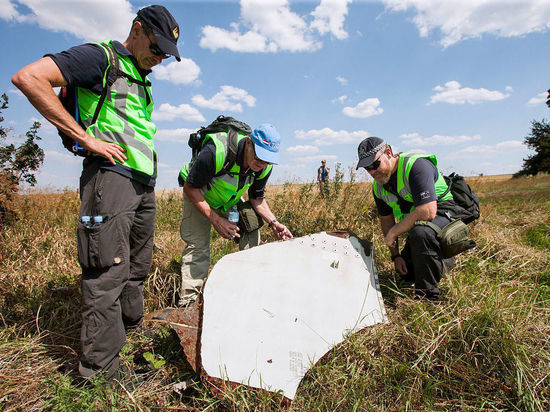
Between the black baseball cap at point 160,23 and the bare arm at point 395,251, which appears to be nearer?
the black baseball cap at point 160,23

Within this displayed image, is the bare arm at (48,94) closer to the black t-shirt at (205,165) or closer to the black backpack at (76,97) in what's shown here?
the black backpack at (76,97)

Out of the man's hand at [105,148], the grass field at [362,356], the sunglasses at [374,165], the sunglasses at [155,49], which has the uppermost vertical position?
the sunglasses at [155,49]

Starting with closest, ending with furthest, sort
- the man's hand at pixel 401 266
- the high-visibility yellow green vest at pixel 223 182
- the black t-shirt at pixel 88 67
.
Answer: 1. the black t-shirt at pixel 88 67
2. the high-visibility yellow green vest at pixel 223 182
3. the man's hand at pixel 401 266

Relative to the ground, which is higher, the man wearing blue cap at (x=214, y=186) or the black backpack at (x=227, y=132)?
the black backpack at (x=227, y=132)

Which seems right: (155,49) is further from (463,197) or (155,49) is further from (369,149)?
(463,197)

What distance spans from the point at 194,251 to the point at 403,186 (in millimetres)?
2003

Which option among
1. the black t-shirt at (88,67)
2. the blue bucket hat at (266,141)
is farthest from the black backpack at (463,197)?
the black t-shirt at (88,67)

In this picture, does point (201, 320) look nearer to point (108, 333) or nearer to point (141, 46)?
point (108, 333)

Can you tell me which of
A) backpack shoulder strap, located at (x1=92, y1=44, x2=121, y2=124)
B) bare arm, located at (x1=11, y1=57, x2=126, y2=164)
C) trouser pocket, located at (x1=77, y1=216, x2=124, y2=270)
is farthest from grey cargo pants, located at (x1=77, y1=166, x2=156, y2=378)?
backpack shoulder strap, located at (x1=92, y1=44, x2=121, y2=124)

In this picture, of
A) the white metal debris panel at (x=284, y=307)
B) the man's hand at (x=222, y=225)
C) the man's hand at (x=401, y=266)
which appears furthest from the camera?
the man's hand at (x=401, y=266)

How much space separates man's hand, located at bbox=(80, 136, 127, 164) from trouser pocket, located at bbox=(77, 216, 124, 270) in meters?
0.38

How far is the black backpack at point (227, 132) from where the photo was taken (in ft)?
8.33

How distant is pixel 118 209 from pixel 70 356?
1216 millimetres

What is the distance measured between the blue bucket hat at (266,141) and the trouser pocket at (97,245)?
1.23 meters
